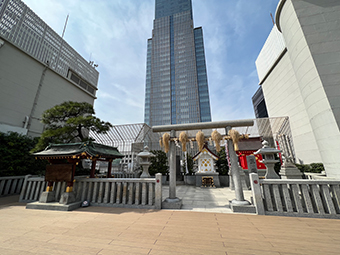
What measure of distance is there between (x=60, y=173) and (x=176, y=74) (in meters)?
51.8

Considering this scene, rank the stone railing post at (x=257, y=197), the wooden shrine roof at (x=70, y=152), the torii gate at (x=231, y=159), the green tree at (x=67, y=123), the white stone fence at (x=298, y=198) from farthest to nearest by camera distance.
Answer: the green tree at (x=67, y=123) < the wooden shrine roof at (x=70, y=152) < the torii gate at (x=231, y=159) < the stone railing post at (x=257, y=197) < the white stone fence at (x=298, y=198)

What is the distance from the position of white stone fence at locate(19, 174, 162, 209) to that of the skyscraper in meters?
41.3

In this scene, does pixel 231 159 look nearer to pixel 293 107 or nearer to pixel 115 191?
pixel 115 191

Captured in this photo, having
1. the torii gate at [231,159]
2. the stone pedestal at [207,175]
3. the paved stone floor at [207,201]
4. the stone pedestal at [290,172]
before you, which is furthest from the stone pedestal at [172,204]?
the stone pedestal at [207,175]

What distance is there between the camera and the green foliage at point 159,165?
10990mm

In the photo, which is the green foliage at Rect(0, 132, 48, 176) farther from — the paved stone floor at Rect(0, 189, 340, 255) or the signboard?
the paved stone floor at Rect(0, 189, 340, 255)

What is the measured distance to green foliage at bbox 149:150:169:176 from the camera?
10990 mm

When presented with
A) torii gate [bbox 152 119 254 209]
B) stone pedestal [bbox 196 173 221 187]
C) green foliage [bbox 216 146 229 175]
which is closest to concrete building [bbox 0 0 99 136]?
torii gate [bbox 152 119 254 209]

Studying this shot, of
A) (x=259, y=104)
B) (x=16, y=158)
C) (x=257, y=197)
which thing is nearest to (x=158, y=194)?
(x=257, y=197)

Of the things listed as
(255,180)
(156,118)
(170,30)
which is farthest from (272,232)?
(170,30)

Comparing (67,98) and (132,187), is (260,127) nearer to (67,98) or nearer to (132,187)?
(132,187)

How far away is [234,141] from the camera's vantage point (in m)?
4.35

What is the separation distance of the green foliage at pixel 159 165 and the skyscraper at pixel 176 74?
34884 millimetres

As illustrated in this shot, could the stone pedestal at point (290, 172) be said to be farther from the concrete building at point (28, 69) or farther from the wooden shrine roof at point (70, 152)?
the concrete building at point (28, 69)
